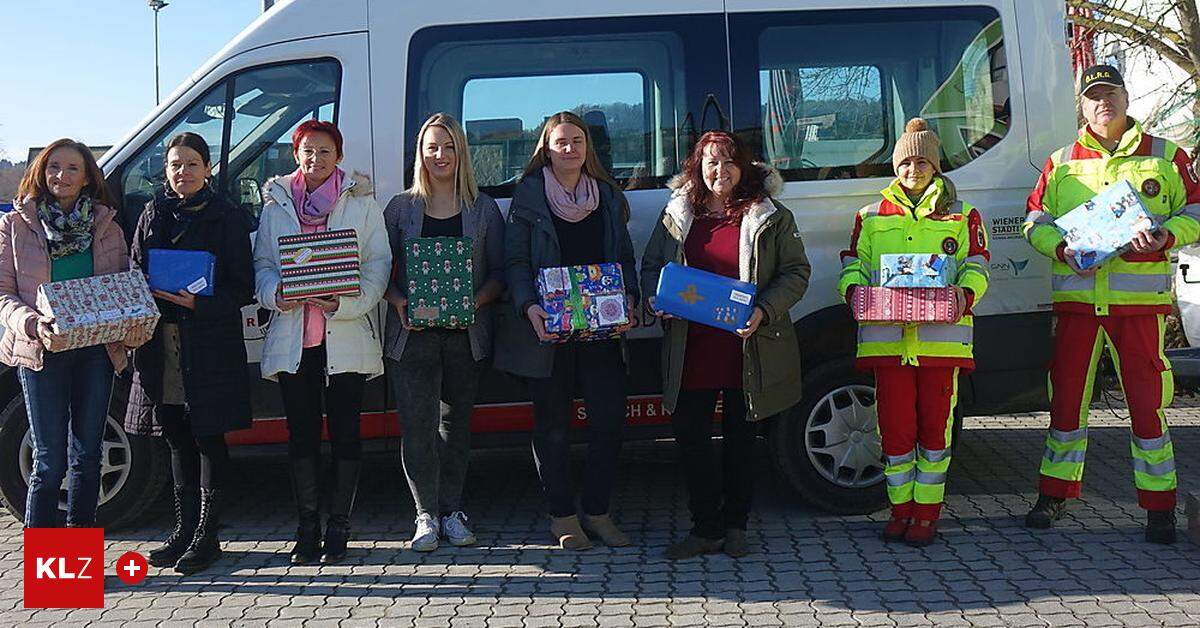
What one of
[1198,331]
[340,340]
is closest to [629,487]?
[340,340]

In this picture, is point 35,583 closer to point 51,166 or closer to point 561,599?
point 51,166

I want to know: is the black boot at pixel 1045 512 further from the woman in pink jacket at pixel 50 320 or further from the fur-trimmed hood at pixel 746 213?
the woman in pink jacket at pixel 50 320

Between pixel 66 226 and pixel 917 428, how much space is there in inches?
144

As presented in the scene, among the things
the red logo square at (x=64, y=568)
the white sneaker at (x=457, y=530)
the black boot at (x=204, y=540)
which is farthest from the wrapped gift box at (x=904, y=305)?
the red logo square at (x=64, y=568)

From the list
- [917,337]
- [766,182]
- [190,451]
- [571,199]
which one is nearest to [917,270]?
[917,337]

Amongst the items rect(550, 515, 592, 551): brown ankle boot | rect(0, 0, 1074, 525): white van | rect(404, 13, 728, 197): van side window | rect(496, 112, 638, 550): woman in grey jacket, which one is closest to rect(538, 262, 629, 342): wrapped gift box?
rect(496, 112, 638, 550): woman in grey jacket

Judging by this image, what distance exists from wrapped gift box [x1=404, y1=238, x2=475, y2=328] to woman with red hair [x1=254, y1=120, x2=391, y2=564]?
0.48 ft

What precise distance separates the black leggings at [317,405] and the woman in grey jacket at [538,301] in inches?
26.0

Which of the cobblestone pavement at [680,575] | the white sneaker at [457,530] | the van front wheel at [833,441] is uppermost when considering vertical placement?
the van front wheel at [833,441]

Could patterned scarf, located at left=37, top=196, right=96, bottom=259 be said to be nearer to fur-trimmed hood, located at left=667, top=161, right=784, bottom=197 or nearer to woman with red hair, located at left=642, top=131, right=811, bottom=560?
woman with red hair, located at left=642, top=131, right=811, bottom=560

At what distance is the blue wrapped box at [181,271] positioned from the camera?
183 inches

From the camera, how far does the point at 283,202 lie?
4.86m

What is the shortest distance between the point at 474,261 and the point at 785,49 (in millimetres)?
1812

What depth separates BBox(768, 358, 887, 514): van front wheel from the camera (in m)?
5.57
